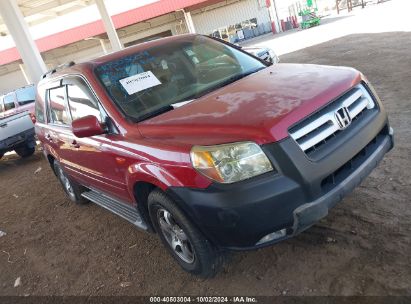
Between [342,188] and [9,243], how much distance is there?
4.42 meters

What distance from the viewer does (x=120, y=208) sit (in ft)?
12.9

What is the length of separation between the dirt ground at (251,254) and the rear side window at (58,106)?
1360mm

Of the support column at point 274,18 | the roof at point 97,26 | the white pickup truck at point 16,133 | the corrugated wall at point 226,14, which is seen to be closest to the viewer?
the white pickup truck at point 16,133

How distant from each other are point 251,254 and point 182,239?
0.64 metres

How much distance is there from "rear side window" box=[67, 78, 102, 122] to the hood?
715mm

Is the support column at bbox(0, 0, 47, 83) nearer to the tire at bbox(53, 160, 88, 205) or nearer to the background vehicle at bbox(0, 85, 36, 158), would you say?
the background vehicle at bbox(0, 85, 36, 158)

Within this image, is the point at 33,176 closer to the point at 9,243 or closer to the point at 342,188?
the point at 9,243

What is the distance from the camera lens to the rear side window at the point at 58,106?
14.0ft

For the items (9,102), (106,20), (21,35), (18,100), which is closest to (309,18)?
(106,20)

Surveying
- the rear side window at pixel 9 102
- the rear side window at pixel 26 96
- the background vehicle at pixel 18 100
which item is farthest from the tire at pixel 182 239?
the rear side window at pixel 9 102

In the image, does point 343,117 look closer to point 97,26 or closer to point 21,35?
point 21,35

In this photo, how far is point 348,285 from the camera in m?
2.56

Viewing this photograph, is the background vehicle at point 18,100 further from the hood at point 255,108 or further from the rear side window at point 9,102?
the hood at point 255,108

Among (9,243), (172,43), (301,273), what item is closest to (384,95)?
(172,43)
